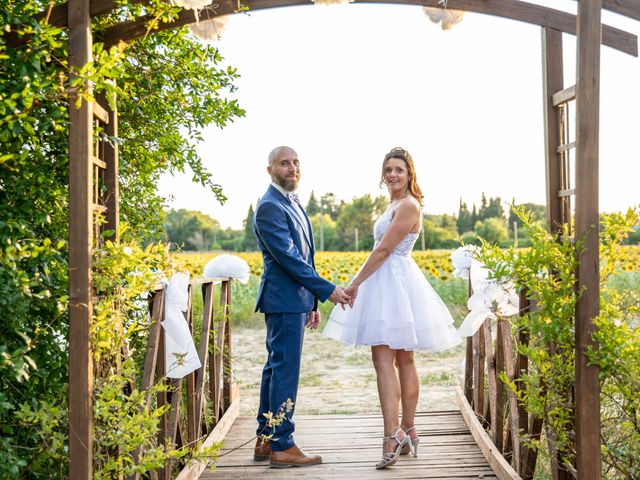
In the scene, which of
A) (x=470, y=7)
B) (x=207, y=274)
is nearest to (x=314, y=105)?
(x=207, y=274)

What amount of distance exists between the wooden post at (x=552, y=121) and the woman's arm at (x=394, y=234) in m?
1.01

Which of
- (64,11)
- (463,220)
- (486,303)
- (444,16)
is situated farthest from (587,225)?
(463,220)

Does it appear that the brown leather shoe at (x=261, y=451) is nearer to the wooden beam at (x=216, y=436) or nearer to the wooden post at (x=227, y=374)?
the wooden beam at (x=216, y=436)

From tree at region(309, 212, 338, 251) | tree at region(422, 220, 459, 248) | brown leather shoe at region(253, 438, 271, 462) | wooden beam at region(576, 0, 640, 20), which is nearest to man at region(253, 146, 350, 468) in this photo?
brown leather shoe at region(253, 438, 271, 462)

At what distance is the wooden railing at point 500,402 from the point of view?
11.4 feet

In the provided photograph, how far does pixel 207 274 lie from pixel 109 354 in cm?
228

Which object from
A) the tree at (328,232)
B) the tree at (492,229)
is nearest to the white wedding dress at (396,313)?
the tree at (492,229)

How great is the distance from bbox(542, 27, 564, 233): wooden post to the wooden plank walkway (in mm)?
1462

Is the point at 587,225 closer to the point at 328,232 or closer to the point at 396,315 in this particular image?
the point at 396,315

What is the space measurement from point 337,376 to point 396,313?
177 inches

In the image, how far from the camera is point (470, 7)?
3068mm

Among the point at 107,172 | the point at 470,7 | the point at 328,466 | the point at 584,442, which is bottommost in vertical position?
the point at 328,466

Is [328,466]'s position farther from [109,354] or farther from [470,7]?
[470,7]

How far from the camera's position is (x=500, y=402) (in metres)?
4.09
